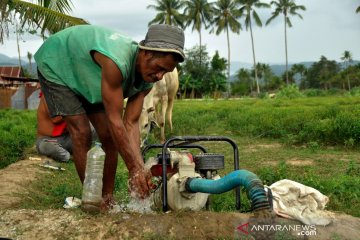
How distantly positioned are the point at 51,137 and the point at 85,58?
162 inches

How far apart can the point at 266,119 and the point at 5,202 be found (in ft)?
30.8

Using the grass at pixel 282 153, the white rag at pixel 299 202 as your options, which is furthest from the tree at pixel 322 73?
the white rag at pixel 299 202

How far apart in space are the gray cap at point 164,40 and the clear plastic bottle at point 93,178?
32.6 inches

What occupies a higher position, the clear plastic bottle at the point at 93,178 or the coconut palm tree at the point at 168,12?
the coconut palm tree at the point at 168,12

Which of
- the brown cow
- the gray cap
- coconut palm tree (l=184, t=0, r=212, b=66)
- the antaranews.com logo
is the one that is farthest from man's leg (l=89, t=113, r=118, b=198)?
coconut palm tree (l=184, t=0, r=212, b=66)

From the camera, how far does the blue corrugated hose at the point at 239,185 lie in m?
2.62

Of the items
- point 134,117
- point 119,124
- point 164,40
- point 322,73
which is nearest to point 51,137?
point 134,117

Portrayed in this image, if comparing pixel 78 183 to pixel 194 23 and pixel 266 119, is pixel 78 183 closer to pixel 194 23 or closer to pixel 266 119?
pixel 266 119

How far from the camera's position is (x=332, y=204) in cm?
462

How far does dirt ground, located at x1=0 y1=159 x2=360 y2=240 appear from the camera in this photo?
3330 mm

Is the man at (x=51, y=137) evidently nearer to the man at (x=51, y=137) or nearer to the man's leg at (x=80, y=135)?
the man at (x=51, y=137)

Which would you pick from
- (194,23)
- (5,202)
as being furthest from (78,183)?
(194,23)

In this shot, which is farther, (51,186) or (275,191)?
(51,186)

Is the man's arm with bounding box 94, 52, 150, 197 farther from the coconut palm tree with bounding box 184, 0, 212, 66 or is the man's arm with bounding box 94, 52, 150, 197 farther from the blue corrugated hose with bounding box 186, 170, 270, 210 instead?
the coconut palm tree with bounding box 184, 0, 212, 66
